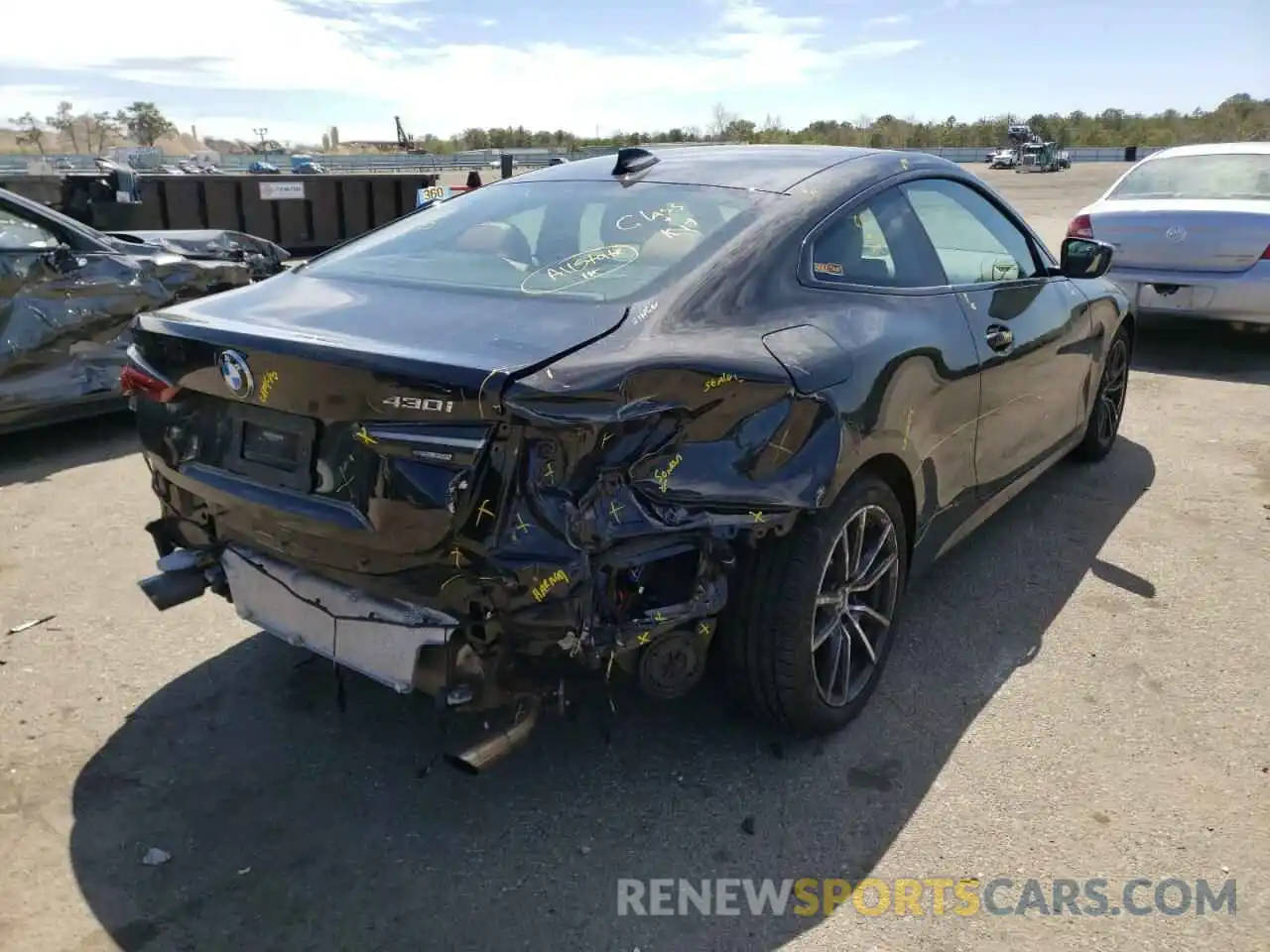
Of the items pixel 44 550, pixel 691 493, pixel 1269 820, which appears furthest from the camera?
pixel 44 550

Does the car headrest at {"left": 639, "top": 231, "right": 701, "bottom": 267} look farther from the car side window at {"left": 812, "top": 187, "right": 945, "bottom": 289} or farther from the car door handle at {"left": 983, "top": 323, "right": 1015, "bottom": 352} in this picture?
the car door handle at {"left": 983, "top": 323, "right": 1015, "bottom": 352}

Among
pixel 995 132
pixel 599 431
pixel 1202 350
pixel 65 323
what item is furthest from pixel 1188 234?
pixel 995 132

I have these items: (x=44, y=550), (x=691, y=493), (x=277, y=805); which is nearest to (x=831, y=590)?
(x=691, y=493)

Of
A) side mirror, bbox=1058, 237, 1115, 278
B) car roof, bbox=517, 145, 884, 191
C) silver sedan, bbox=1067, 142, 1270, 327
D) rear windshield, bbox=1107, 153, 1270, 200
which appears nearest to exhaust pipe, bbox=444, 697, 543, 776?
car roof, bbox=517, 145, 884, 191

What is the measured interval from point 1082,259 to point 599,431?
3051 millimetres

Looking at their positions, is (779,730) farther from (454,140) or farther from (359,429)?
(454,140)

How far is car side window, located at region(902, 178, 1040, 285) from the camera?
3.54m

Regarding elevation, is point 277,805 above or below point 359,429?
below

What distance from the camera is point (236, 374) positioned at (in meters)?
2.58

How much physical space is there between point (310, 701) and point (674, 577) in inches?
59.4

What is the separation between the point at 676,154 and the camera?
3.68 metres

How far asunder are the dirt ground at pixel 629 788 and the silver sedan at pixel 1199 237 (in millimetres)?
4228

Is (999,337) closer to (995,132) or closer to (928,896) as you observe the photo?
(928,896)

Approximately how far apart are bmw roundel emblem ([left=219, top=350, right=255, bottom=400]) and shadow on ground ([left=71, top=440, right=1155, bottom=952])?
3.74 feet
